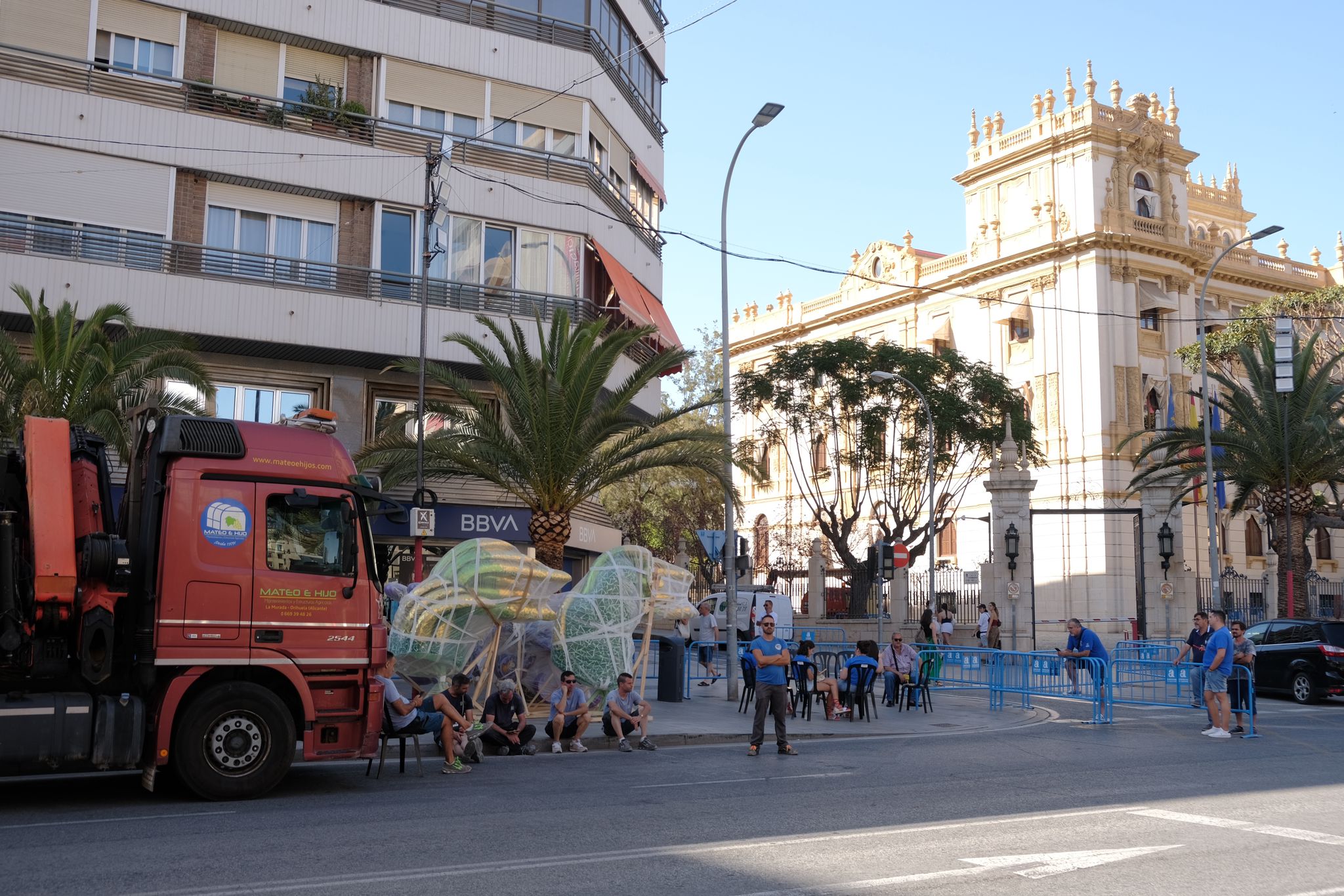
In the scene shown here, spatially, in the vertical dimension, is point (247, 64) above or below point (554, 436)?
above

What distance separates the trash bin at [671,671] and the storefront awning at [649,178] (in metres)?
15.1

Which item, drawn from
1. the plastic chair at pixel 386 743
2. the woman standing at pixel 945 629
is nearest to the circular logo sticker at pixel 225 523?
the plastic chair at pixel 386 743

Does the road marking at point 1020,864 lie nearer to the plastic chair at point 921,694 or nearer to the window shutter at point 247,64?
the plastic chair at point 921,694

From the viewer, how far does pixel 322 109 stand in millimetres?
26094

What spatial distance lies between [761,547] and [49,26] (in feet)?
147

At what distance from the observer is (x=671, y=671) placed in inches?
838

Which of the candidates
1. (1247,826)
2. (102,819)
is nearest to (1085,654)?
(1247,826)

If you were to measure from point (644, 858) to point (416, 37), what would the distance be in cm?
2305

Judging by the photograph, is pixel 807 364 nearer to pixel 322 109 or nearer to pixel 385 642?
pixel 322 109

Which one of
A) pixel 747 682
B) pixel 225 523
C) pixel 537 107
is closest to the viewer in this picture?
pixel 225 523

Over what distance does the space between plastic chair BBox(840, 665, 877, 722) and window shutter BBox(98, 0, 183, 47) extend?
18046 mm

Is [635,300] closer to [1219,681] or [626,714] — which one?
[626,714]

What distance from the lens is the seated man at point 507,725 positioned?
47.8 ft

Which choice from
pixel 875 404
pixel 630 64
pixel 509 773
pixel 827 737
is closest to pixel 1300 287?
pixel 875 404
